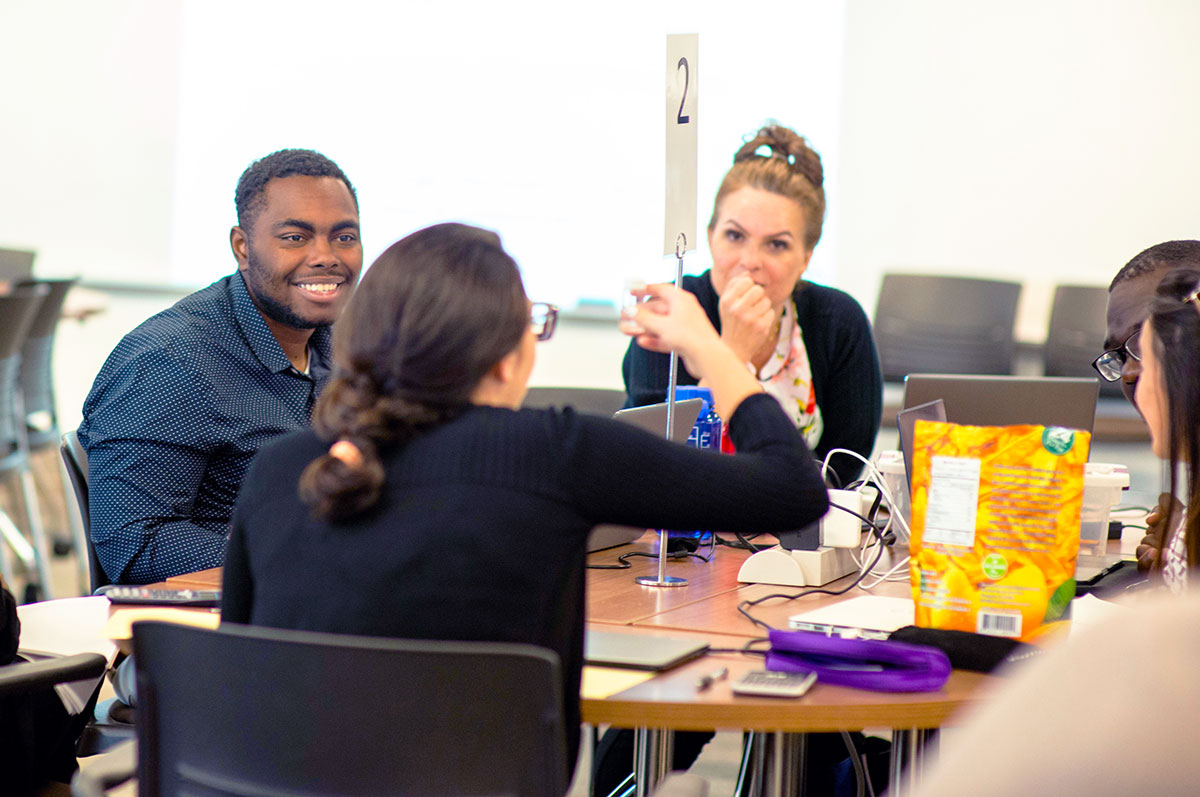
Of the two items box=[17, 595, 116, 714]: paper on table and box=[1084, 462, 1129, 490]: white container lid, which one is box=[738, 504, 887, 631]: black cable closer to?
box=[1084, 462, 1129, 490]: white container lid

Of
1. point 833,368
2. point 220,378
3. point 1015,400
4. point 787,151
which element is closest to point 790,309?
point 833,368

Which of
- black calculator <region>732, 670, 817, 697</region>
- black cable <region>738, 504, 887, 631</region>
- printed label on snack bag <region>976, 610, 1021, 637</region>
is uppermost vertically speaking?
printed label on snack bag <region>976, 610, 1021, 637</region>

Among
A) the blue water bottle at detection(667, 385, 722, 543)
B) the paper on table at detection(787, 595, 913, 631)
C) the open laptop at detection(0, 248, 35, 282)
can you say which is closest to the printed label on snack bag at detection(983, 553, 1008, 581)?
the paper on table at detection(787, 595, 913, 631)

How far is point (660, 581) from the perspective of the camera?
5.49 ft

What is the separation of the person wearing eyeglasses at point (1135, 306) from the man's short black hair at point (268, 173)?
1315mm

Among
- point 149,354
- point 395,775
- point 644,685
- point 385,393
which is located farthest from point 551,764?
point 149,354

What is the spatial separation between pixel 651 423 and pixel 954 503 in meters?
0.56

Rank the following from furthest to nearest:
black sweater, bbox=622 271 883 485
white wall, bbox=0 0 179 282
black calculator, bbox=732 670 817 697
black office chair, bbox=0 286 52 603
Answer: white wall, bbox=0 0 179 282 → black office chair, bbox=0 286 52 603 → black sweater, bbox=622 271 883 485 → black calculator, bbox=732 670 817 697

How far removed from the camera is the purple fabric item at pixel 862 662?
3.90 ft

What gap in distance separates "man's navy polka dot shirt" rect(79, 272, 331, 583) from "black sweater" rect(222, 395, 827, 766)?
2.34ft

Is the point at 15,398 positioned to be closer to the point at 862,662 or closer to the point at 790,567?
the point at 790,567

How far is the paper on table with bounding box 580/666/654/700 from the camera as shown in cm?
116

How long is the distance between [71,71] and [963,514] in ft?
17.4

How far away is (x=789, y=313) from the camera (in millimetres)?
2709
